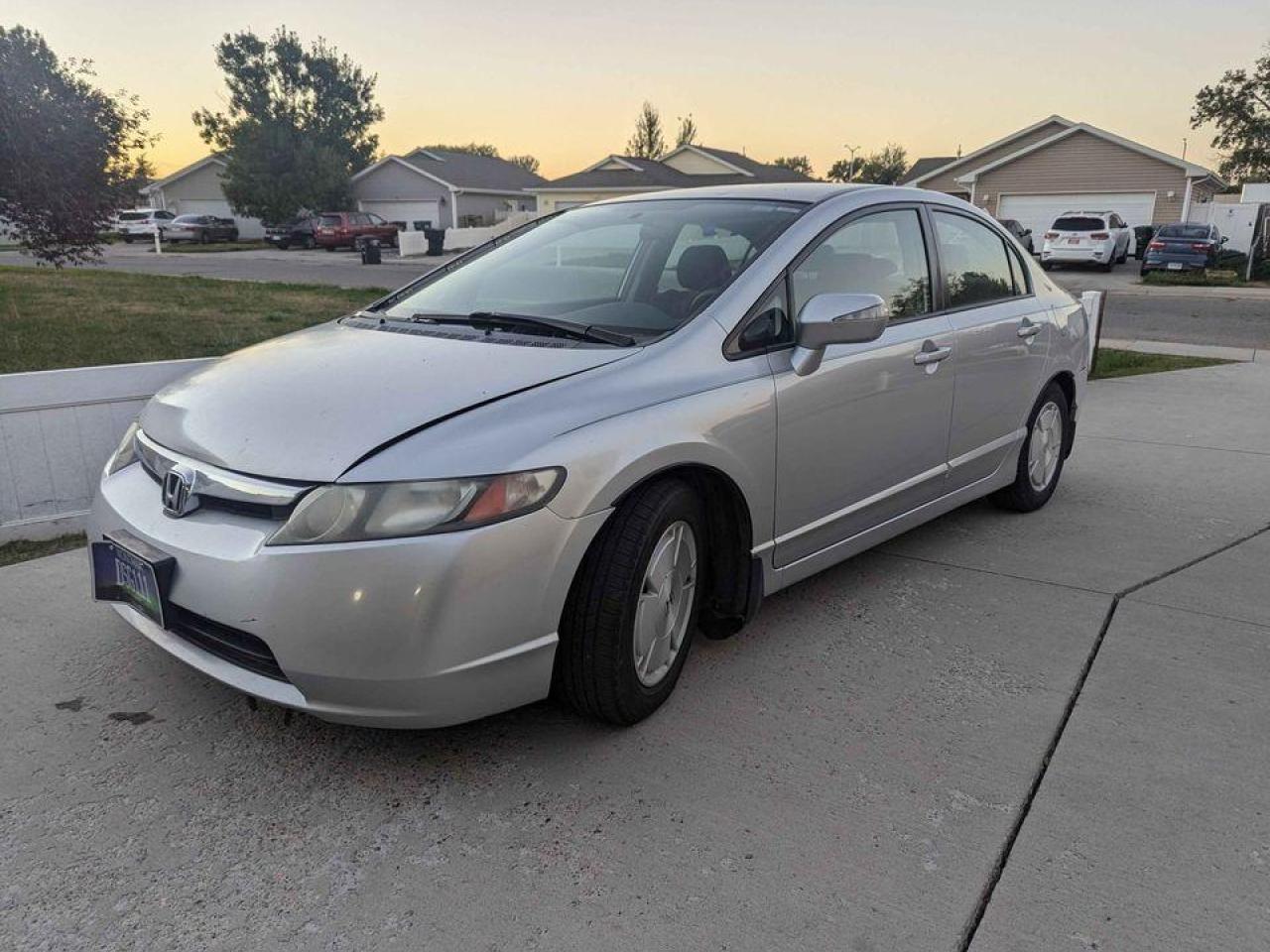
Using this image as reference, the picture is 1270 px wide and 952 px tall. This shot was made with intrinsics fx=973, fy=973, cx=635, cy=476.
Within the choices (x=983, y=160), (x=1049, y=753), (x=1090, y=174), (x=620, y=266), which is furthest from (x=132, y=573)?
(x=983, y=160)

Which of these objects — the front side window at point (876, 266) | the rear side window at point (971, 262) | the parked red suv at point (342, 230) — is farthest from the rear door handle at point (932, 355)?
the parked red suv at point (342, 230)

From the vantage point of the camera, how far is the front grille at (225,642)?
96.1 inches

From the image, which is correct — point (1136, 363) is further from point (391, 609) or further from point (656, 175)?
point (656, 175)

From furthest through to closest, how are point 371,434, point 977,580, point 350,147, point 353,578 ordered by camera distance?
point 350,147 < point 977,580 < point 371,434 < point 353,578

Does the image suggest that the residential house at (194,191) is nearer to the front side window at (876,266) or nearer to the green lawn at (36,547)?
the green lawn at (36,547)

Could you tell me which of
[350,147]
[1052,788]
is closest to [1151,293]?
[1052,788]

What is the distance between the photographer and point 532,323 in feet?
10.5

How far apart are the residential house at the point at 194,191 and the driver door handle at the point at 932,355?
57.9 metres

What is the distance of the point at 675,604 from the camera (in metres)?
2.97

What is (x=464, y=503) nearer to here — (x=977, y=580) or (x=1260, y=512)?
(x=977, y=580)

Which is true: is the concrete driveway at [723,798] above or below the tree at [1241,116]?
below

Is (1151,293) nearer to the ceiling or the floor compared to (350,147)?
nearer to the floor

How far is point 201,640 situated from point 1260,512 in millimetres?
5101

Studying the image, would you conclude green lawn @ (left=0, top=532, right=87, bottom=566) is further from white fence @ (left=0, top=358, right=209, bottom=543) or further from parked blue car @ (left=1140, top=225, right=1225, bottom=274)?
parked blue car @ (left=1140, top=225, right=1225, bottom=274)
